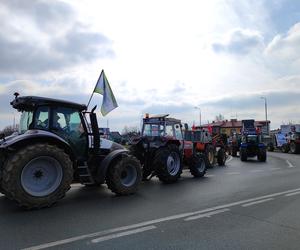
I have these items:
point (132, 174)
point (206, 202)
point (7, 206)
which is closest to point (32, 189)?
point (7, 206)

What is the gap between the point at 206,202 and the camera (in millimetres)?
8961

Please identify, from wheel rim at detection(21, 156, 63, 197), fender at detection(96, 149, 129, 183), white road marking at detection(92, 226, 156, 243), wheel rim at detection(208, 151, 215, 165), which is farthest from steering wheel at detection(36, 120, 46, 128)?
wheel rim at detection(208, 151, 215, 165)

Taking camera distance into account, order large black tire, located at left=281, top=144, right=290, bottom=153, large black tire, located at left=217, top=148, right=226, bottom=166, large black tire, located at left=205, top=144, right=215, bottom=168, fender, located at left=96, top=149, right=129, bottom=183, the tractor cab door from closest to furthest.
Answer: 1. the tractor cab door
2. fender, located at left=96, top=149, right=129, bottom=183
3. large black tire, located at left=205, top=144, right=215, bottom=168
4. large black tire, located at left=217, top=148, right=226, bottom=166
5. large black tire, located at left=281, top=144, right=290, bottom=153

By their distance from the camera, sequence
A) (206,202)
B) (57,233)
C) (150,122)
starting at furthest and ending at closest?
(150,122) → (206,202) → (57,233)

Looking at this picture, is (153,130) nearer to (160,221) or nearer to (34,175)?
(34,175)

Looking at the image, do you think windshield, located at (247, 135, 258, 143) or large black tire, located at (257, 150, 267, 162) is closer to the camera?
large black tire, located at (257, 150, 267, 162)

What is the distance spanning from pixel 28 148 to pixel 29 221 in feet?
5.80

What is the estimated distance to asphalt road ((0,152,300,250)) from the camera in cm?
576

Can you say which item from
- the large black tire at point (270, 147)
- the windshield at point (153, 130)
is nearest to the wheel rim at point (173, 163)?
the windshield at point (153, 130)

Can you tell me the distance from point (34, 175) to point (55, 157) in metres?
0.62

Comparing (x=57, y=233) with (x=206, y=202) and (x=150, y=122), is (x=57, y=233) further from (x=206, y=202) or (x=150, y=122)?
(x=150, y=122)

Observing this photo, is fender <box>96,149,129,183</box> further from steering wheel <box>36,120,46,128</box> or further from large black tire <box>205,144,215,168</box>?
large black tire <box>205,144,215,168</box>

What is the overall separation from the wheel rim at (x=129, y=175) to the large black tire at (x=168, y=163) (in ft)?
7.59

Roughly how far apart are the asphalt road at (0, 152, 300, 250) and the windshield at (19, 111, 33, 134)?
6.00 ft
